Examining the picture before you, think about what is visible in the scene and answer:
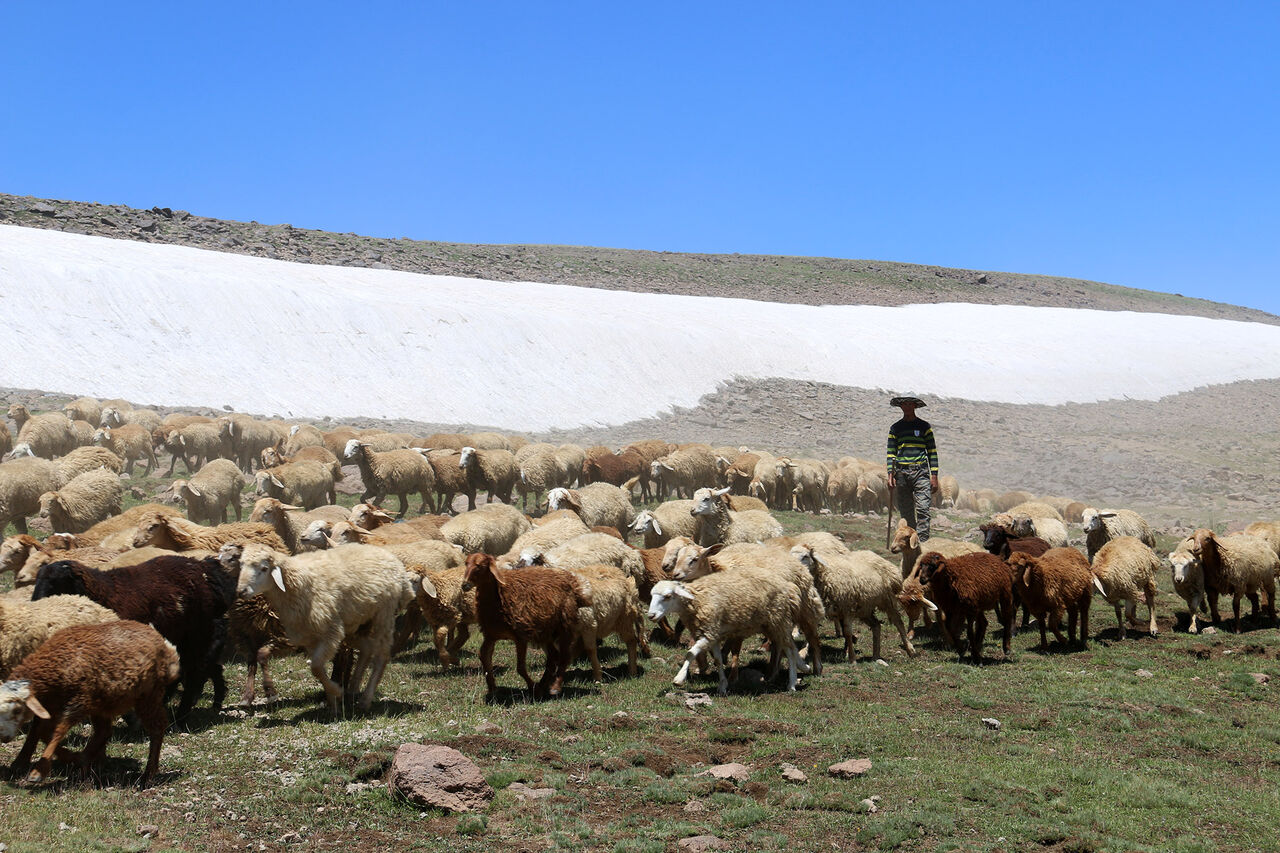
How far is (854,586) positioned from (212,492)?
13957 mm

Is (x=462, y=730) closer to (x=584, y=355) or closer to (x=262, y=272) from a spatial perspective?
(x=584, y=355)

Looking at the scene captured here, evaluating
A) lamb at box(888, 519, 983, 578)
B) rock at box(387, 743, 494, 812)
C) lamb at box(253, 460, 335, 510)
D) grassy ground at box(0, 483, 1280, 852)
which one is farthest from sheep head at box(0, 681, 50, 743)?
lamb at box(253, 460, 335, 510)

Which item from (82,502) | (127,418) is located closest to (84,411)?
(127,418)

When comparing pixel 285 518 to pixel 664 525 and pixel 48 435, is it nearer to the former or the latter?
pixel 664 525

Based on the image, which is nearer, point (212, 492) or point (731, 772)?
point (731, 772)

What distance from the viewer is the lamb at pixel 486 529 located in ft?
52.7

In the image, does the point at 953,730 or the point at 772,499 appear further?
the point at 772,499

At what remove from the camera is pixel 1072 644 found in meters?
14.1

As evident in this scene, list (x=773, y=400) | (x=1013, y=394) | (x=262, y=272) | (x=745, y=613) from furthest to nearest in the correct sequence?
(x=1013, y=394)
(x=262, y=272)
(x=773, y=400)
(x=745, y=613)

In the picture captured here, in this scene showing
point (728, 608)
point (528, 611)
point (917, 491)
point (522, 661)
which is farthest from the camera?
point (917, 491)

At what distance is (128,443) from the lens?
25.3 m

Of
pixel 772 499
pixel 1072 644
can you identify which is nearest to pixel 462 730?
pixel 1072 644

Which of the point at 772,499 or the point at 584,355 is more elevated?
the point at 584,355

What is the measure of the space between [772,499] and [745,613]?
17.9 meters
